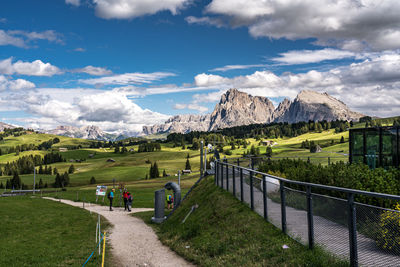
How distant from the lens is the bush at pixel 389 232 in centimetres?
699

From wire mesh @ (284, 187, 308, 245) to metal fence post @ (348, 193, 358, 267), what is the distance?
2.21m

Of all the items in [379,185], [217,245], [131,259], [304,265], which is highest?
[379,185]

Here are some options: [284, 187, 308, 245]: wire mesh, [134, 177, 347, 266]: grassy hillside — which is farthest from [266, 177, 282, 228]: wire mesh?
[284, 187, 308, 245]: wire mesh

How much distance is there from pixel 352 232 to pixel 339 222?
0.62 metres

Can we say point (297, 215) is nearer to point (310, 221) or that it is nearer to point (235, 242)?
point (310, 221)

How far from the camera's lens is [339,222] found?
8617mm

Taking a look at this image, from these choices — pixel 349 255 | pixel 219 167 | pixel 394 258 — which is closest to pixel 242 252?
pixel 349 255

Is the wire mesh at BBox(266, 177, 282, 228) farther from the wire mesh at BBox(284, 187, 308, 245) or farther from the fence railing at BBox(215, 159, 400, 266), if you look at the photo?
the wire mesh at BBox(284, 187, 308, 245)

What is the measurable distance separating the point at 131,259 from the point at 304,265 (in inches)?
342

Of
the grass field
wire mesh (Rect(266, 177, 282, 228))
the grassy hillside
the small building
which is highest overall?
the small building

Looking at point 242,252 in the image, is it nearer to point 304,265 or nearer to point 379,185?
point 304,265

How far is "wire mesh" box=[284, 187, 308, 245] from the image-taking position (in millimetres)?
10508

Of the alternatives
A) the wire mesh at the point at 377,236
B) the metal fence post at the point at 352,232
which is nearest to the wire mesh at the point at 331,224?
the metal fence post at the point at 352,232

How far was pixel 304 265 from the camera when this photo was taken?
9.24 m
